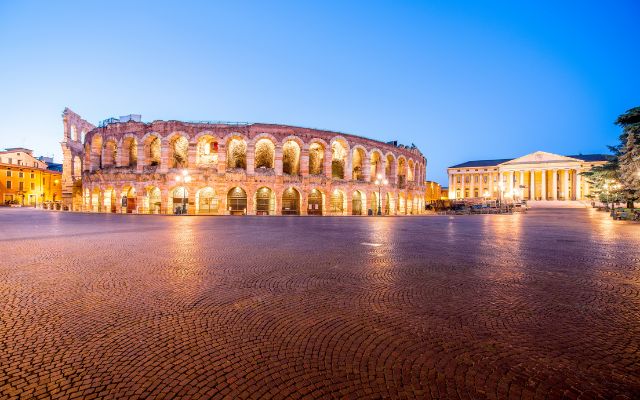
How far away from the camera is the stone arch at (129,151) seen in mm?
33500

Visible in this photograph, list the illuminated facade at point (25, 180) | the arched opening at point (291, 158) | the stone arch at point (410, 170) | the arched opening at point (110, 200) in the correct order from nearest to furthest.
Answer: the arched opening at point (110, 200), the arched opening at point (291, 158), the stone arch at point (410, 170), the illuminated facade at point (25, 180)

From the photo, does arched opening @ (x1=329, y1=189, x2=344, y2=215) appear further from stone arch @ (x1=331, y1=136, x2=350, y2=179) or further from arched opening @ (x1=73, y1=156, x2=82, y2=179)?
arched opening @ (x1=73, y1=156, x2=82, y2=179)

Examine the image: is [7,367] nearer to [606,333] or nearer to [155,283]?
[155,283]

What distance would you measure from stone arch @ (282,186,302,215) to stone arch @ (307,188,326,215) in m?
1.31

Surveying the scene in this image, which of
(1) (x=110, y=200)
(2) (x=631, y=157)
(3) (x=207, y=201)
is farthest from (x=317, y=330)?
(1) (x=110, y=200)

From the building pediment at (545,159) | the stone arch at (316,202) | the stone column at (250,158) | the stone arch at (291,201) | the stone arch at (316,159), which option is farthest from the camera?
the building pediment at (545,159)

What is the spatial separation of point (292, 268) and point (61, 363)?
4.41m

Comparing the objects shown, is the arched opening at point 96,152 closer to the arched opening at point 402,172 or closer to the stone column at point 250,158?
the stone column at point 250,158

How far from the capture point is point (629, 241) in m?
11.9

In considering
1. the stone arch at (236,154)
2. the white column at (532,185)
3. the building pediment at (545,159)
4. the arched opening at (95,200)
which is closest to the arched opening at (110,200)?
the arched opening at (95,200)

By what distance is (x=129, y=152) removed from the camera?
34969 mm

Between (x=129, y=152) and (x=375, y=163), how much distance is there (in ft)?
103

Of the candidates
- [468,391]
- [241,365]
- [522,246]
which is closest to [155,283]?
[241,365]

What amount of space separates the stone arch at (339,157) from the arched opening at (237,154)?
35.8ft
